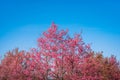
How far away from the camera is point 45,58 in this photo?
18922 mm

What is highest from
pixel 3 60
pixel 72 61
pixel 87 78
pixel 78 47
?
pixel 3 60

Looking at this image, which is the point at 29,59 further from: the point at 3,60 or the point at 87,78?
the point at 3,60

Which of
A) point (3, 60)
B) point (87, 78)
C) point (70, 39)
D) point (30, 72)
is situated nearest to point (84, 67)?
point (87, 78)

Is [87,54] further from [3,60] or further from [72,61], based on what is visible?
[3,60]

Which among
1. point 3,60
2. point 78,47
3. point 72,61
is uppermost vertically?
point 3,60

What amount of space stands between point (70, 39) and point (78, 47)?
0.99m

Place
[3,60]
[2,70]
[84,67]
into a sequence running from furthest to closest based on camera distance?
[3,60]
[2,70]
[84,67]

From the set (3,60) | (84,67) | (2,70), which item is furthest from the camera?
(3,60)

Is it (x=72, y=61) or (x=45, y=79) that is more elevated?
(x=72, y=61)

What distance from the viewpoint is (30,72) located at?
1928cm

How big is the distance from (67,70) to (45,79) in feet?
7.00

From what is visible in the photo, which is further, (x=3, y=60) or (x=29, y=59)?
(x=3, y=60)

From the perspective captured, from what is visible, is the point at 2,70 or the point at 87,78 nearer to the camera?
the point at 87,78

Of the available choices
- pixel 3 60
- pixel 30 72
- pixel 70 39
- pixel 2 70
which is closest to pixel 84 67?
pixel 70 39
